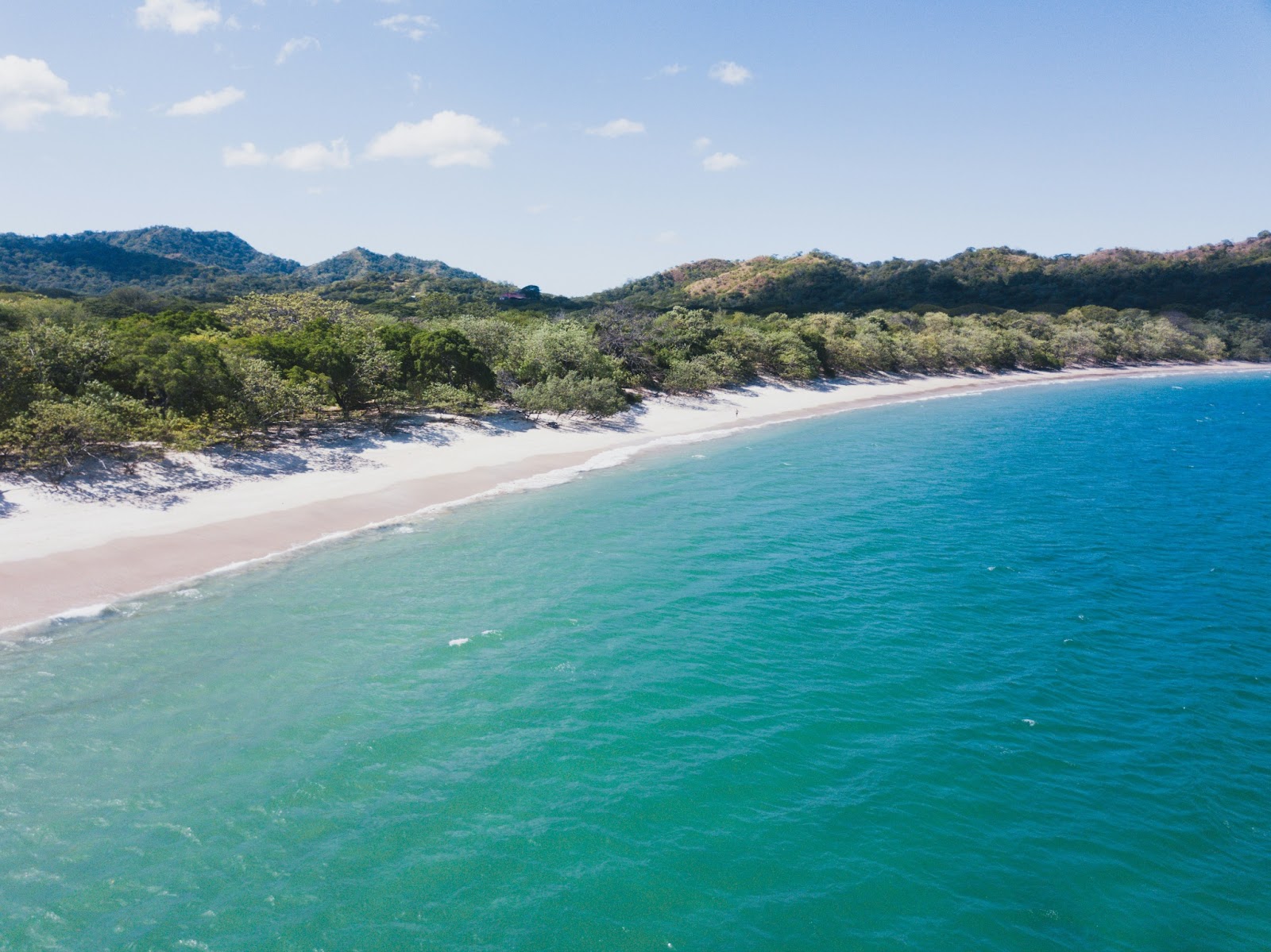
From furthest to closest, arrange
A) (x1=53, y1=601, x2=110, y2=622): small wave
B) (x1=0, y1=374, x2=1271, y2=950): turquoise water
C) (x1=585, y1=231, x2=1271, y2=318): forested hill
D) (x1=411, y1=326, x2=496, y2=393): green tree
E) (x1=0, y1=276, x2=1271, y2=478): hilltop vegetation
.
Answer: (x1=585, y1=231, x2=1271, y2=318): forested hill < (x1=411, y1=326, x2=496, y2=393): green tree < (x1=0, y1=276, x2=1271, y2=478): hilltop vegetation < (x1=53, y1=601, x2=110, y2=622): small wave < (x1=0, y1=374, x2=1271, y2=950): turquoise water

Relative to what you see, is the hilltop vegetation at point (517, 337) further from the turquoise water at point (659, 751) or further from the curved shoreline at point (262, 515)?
the turquoise water at point (659, 751)

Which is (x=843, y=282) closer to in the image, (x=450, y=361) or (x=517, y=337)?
(x=517, y=337)

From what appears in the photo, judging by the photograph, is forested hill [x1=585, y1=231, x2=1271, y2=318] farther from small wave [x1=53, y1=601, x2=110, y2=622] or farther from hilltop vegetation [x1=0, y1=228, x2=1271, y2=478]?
small wave [x1=53, y1=601, x2=110, y2=622]

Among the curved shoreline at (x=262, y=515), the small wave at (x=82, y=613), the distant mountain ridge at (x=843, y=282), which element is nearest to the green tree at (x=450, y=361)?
the curved shoreline at (x=262, y=515)

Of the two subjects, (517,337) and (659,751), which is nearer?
(659,751)

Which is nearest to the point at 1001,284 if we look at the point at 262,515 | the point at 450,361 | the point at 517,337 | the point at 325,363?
the point at 517,337

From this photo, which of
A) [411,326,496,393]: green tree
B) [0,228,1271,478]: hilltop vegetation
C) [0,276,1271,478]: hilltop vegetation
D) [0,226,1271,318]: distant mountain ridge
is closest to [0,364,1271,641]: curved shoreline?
[0,276,1271,478]: hilltop vegetation
